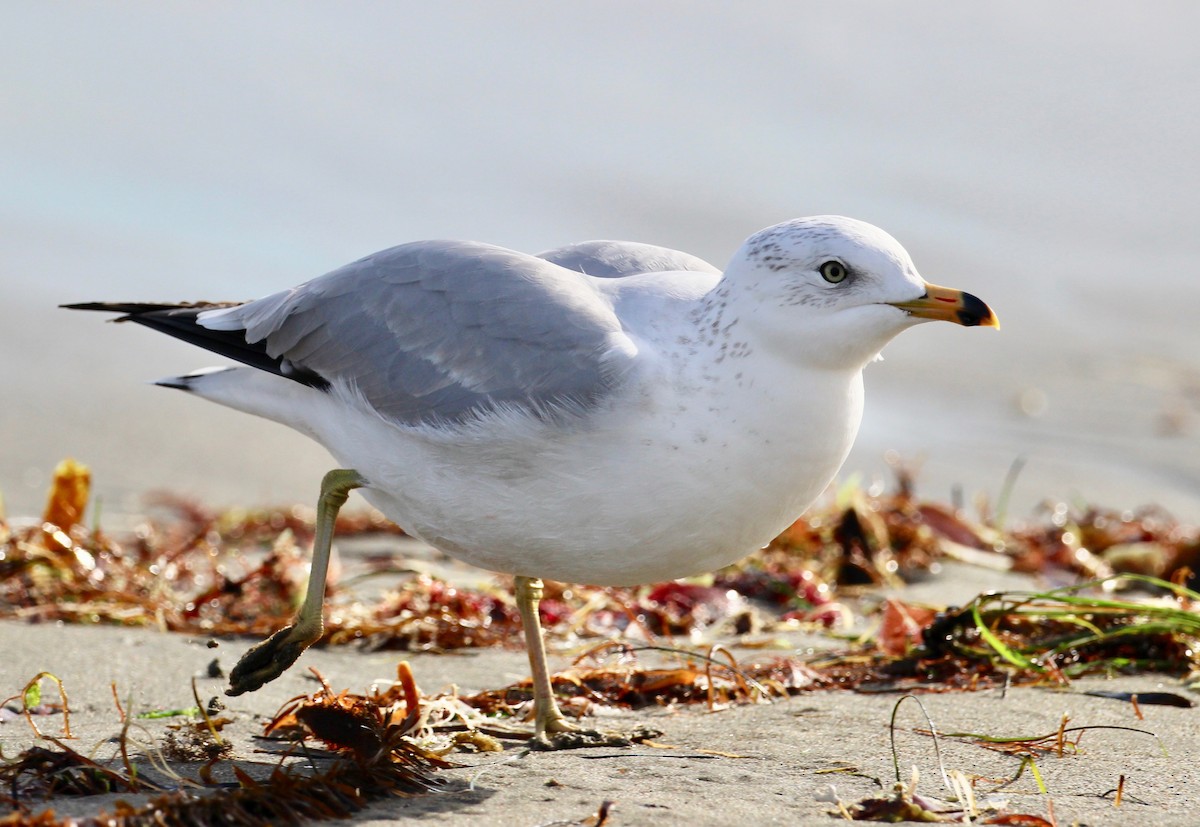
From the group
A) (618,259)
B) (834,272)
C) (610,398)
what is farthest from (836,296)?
(618,259)

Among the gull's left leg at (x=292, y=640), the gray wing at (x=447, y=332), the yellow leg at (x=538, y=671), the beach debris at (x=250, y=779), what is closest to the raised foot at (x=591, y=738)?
the yellow leg at (x=538, y=671)

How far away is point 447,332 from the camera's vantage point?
4.05 metres

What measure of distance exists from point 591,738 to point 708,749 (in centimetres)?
36

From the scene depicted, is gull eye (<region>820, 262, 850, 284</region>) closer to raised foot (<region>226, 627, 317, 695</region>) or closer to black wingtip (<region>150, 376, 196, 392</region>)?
raised foot (<region>226, 627, 317, 695</region>)

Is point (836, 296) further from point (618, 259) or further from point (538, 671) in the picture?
point (538, 671)

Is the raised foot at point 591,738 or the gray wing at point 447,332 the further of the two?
the raised foot at point 591,738

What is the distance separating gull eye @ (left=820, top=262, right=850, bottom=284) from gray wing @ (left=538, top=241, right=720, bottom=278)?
31.7 inches

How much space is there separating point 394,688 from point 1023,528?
4750 millimetres

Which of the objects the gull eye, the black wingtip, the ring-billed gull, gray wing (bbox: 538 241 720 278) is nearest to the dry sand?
the ring-billed gull

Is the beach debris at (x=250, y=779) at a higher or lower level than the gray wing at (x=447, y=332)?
lower

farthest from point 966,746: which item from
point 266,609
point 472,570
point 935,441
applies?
point 935,441

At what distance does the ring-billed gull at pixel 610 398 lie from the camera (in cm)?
367

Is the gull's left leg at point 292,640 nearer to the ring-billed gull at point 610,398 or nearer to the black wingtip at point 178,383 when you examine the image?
the ring-billed gull at point 610,398

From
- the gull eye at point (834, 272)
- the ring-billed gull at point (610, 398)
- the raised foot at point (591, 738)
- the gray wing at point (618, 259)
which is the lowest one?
the raised foot at point (591, 738)
